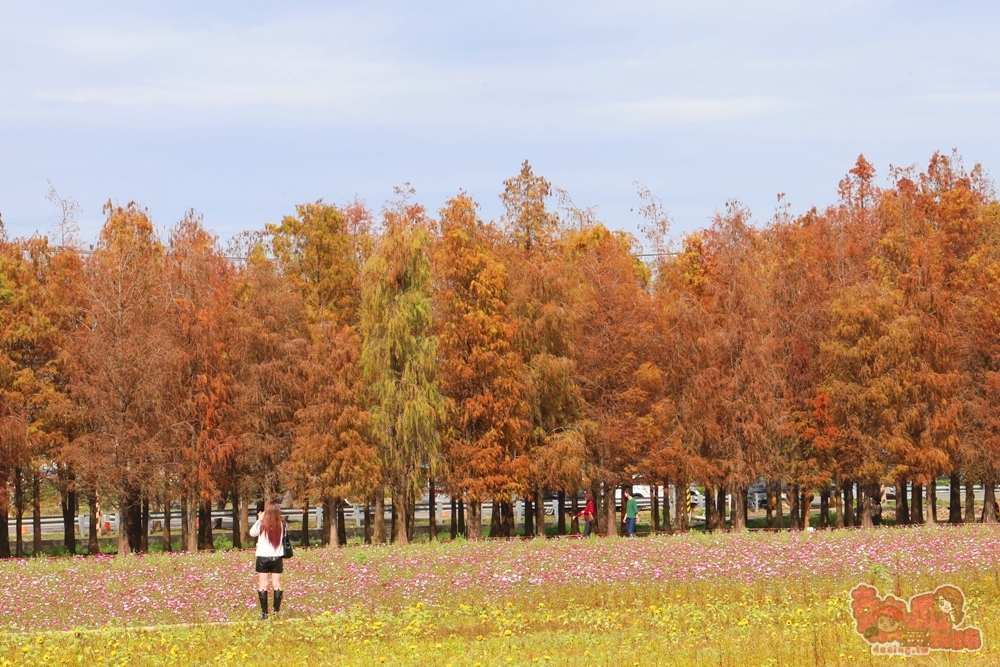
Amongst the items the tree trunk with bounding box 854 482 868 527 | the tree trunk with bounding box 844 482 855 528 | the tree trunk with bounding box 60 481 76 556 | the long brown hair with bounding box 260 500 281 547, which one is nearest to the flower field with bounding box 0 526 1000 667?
the long brown hair with bounding box 260 500 281 547

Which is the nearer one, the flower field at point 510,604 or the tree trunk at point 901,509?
the flower field at point 510,604

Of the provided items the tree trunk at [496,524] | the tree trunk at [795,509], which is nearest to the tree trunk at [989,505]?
the tree trunk at [795,509]

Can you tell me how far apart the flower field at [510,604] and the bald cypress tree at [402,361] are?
12.8 m

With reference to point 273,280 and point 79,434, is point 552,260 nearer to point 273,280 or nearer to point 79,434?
point 273,280

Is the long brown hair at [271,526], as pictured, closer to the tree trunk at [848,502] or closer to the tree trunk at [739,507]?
the tree trunk at [739,507]

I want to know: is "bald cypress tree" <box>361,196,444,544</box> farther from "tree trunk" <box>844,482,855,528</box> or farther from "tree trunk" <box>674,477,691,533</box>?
"tree trunk" <box>844,482,855,528</box>

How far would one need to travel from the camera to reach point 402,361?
155 feet

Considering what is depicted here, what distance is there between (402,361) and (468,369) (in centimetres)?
245

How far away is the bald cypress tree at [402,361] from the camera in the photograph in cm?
4625

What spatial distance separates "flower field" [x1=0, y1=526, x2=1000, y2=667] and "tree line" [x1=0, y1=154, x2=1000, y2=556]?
13111 millimetres

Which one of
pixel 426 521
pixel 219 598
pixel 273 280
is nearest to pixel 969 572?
pixel 219 598

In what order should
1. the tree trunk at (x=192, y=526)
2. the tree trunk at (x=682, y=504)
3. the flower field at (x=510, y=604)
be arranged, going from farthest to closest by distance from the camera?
1. the tree trunk at (x=682, y=504)
2. the tree trunk at (x=192, y=526)
3. the flower field at (x=510, y=604)

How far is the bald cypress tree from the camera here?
46.2 meters

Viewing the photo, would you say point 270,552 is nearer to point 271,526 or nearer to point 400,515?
point 271,526
